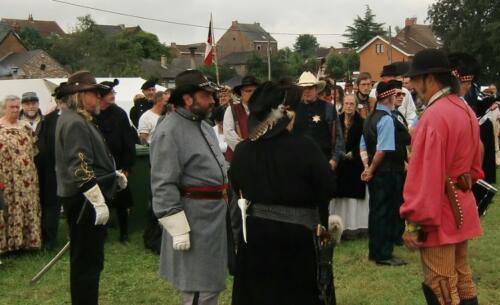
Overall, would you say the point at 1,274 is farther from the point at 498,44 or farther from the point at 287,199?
the point at 498,44

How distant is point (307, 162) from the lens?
3547 millimetres

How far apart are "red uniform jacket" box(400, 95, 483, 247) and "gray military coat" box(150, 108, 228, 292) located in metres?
1.32

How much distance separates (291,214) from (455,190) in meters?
1.02

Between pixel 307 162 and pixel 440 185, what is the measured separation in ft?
2.63

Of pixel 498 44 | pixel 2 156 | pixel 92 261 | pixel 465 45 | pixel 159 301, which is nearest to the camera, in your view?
pixel 92 261

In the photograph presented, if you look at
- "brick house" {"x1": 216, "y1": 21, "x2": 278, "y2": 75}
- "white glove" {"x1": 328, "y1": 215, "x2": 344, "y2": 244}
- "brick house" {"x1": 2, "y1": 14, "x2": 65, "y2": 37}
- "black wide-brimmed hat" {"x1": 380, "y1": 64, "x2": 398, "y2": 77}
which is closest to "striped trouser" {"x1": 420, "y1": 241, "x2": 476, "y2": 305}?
"white glove" {"x1": 328, "y1": 215, "x2": 344, "y2": 244}

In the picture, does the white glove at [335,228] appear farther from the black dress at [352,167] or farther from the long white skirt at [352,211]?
the long white skirt at [352,211]

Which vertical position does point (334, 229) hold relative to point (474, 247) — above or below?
above

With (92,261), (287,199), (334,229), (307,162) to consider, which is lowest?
(92,261)

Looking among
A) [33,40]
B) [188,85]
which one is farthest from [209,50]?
[33,40]

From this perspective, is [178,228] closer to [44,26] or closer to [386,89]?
[386,89]

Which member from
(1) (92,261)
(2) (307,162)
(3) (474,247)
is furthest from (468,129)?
(3) (474,247)

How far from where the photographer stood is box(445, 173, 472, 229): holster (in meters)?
3.59

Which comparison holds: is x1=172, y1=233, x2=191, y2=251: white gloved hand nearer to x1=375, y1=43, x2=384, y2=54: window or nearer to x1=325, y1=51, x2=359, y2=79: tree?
x1=325, y1=51, x2=359, y2=79: tree
